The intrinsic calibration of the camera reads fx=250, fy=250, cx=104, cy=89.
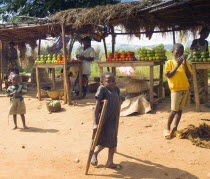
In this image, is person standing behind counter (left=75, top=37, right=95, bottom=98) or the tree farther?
the tree

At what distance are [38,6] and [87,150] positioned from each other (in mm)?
11510

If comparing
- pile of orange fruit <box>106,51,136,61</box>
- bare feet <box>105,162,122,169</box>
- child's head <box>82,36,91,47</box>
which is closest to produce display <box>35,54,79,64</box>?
child's head <box>82,36,91,47</box>

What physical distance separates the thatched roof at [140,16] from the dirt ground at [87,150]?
2563 millimetres

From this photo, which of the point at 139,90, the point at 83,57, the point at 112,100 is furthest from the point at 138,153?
the point at 83,57

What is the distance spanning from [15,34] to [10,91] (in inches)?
240

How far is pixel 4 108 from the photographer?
7.89m

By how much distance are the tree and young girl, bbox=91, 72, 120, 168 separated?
1019cm

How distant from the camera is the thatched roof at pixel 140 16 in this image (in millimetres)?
6207

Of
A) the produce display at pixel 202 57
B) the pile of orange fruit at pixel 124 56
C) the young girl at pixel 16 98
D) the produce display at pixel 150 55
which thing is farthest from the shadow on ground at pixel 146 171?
the pile of orange fruit at pixel 124 56

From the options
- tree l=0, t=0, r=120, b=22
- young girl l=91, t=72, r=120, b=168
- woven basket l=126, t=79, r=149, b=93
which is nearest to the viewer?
young girl l=91, t=72, r=120, b=168

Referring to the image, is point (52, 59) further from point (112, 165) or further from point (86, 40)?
point (112, 165)

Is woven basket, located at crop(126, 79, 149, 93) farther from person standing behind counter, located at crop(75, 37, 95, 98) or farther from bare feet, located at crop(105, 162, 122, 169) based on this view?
bare feet, located at crop(105, 162, 122, 169)

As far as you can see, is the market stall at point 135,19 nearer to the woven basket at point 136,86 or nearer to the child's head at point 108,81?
the woven basket at point 136,86

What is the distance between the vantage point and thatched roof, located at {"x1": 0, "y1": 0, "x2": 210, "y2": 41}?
6207mm
